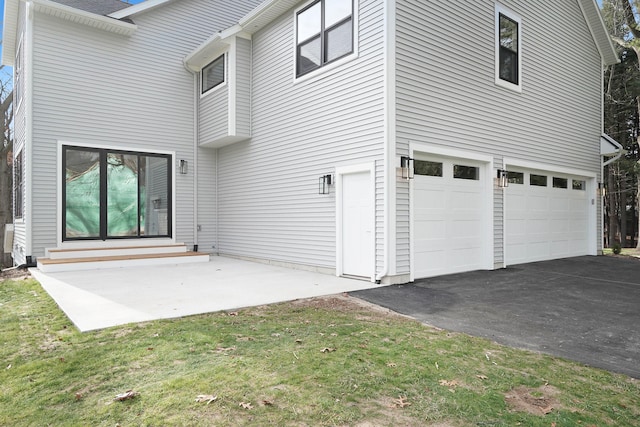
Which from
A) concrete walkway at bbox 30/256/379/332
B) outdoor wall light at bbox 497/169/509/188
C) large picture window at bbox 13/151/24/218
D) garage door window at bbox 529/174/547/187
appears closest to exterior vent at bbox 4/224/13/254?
large picture window at bbox 13/151/24/218

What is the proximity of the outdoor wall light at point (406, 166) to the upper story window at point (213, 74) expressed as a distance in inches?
225

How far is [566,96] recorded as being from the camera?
10.6m

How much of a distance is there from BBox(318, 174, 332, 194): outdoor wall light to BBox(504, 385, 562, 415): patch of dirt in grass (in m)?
5.39

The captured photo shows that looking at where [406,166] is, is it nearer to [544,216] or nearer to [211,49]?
[544,216]

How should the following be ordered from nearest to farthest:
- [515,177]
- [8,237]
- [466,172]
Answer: [466,172], [515,177], [8,237]

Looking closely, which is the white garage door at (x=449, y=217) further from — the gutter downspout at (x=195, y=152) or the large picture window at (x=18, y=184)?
the large picture window at (x=18, y=184)

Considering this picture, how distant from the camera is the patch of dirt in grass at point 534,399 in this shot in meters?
2.51

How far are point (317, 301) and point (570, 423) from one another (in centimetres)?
347

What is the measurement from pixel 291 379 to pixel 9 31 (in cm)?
1390

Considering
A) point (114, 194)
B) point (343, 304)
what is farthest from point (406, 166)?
point (114, 194)

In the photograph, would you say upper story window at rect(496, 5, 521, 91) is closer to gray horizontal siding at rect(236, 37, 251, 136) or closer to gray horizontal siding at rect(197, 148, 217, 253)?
gray horizontal siding at rect(236, 37, 251, 136)

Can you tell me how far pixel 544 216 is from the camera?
10102 mm

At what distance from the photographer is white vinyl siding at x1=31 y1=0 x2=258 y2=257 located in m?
9.21

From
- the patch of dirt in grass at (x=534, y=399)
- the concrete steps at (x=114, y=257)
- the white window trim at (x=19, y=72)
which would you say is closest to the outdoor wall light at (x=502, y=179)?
the patch of dirt in grass at (x=534, y=399)
